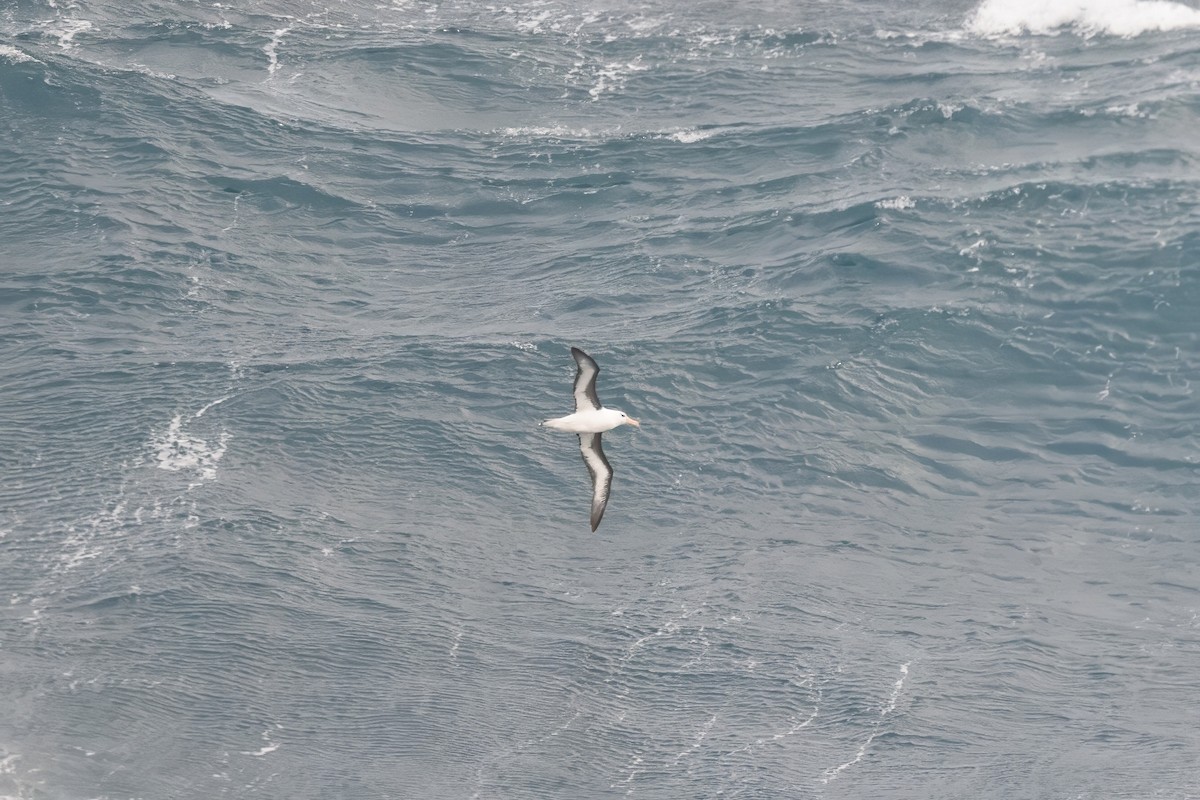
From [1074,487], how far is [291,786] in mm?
35634

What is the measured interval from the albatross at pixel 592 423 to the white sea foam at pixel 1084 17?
59.1m

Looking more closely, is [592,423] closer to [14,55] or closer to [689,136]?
[689,136]

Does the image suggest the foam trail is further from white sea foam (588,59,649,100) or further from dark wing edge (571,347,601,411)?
white sea foam (588,59,649,100)

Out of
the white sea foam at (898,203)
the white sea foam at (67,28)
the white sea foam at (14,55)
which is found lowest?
the white sea foam at (898,203)

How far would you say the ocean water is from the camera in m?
69.9

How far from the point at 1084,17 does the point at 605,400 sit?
46.5 m

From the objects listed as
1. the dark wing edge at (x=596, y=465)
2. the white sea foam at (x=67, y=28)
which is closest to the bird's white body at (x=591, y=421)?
the dark wing edge at (x=596, y=465)

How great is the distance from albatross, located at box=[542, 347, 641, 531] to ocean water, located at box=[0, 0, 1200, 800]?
1291 cm

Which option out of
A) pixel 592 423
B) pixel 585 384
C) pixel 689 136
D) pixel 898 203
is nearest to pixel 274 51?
pixel 689 136

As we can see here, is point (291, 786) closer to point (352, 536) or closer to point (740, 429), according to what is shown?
point (352, 536)

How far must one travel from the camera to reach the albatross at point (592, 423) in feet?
193

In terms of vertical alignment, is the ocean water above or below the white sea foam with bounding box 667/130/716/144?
below

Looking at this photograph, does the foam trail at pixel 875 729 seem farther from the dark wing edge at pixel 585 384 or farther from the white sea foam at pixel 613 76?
the white sea foam at pixel 613 76

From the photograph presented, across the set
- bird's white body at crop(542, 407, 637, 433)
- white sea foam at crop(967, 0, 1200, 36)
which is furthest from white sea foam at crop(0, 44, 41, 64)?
bird's white body at crop(542, 407, 637, 433)
